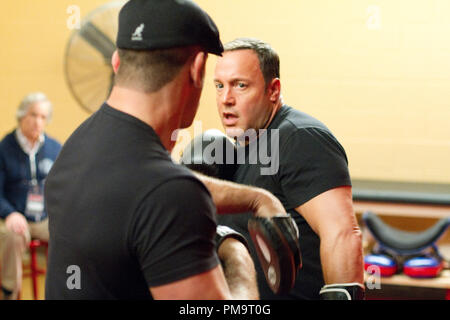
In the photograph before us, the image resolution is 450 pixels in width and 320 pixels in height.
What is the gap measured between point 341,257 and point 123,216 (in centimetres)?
74

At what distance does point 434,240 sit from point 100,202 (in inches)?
108

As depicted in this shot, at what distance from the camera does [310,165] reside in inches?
56.6

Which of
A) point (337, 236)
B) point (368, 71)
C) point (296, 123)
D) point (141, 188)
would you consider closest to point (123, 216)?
point (141, 188)

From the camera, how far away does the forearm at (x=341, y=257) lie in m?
A: 1.38

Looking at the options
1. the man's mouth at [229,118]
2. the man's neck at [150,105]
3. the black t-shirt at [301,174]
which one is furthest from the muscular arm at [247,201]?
the man's mouth at [229,118]

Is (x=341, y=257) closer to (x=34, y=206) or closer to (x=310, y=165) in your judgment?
(x=310, y=165)

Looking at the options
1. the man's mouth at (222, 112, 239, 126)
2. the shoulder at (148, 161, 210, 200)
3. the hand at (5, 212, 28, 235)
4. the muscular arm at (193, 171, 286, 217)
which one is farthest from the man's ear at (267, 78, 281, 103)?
the hand at (5, 212, 28, 235)

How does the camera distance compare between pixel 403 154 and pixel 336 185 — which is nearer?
pixel 336 185

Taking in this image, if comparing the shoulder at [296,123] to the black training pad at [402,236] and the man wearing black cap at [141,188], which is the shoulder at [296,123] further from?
the black training pad at [402,236]

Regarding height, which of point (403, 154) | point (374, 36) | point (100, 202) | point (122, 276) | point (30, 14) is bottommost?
point (403, 154)

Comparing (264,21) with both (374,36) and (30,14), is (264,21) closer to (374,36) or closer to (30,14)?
(374,36)

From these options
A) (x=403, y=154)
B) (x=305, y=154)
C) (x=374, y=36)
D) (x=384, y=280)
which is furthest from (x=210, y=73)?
(x=305, y=154)

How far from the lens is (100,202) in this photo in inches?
32.5

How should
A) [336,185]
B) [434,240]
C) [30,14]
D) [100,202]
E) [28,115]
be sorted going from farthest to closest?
[30,14]
[28,115]
[434,240]
[336,185]
[100,202]
